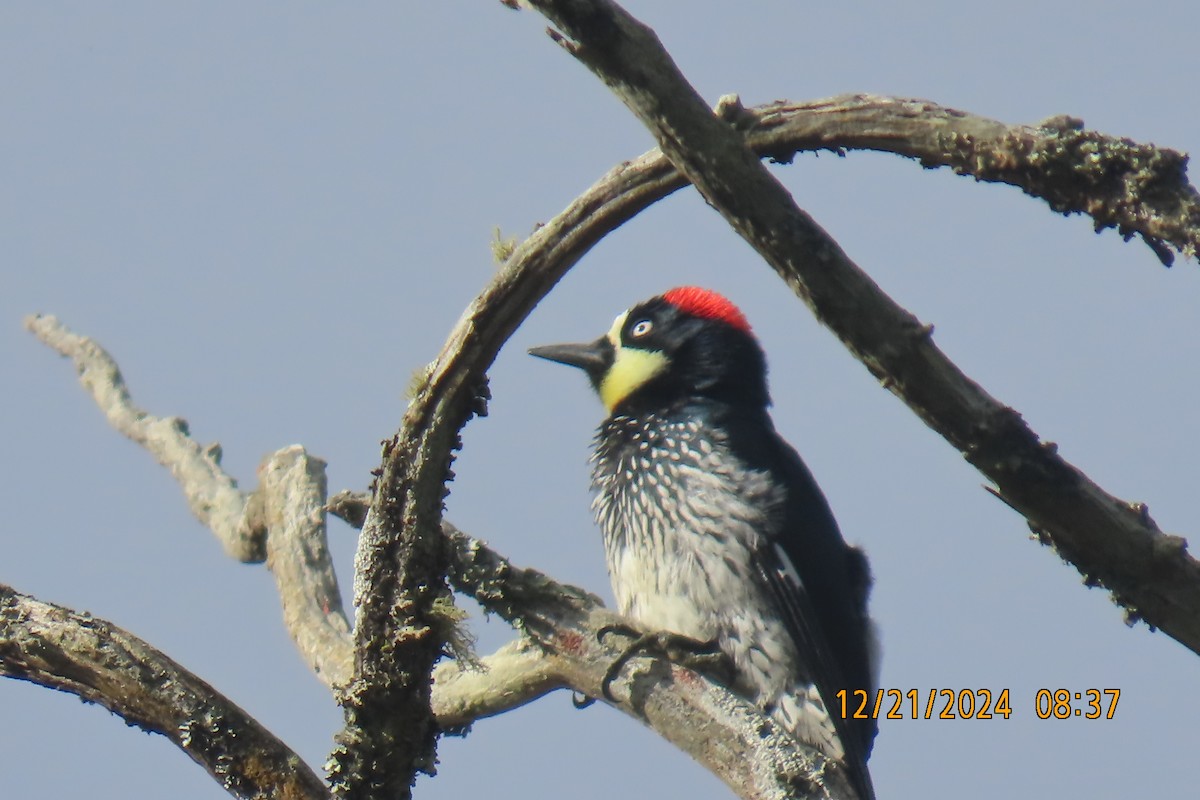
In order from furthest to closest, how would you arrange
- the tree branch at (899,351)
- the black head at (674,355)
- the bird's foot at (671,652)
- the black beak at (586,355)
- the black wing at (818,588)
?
the black beak at (586,355), the black head at (674,355), the black wing at (818,588), the bird's foot at (671,652), the tree branch at (899,351)

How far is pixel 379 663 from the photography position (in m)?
3.22

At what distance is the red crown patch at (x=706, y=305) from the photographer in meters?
5.88

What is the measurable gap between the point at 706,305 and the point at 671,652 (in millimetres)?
1810

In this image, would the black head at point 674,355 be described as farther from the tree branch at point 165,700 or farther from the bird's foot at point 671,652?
the tree branch at point 165,700

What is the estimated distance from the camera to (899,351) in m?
2.88

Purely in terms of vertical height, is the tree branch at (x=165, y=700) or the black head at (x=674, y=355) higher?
the black head at (x=674, y=355)

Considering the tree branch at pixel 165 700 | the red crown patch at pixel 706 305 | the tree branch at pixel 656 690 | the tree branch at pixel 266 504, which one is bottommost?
the tree branch at pixel 165 700

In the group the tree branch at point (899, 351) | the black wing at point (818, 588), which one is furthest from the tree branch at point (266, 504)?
the tree branch at point (899, 351)

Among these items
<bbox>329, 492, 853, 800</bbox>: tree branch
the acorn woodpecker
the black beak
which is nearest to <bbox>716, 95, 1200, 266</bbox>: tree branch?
<bbox>329, 492, 853, 800</bbox>: tree branch

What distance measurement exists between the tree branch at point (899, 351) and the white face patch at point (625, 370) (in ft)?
9.13

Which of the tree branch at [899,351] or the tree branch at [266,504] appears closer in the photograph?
the tree branch at [899,351]

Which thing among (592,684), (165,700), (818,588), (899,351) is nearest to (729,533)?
(818,588)

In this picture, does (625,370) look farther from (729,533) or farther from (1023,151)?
(1023,151)

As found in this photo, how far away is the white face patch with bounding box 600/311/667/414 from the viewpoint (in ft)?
19.0
